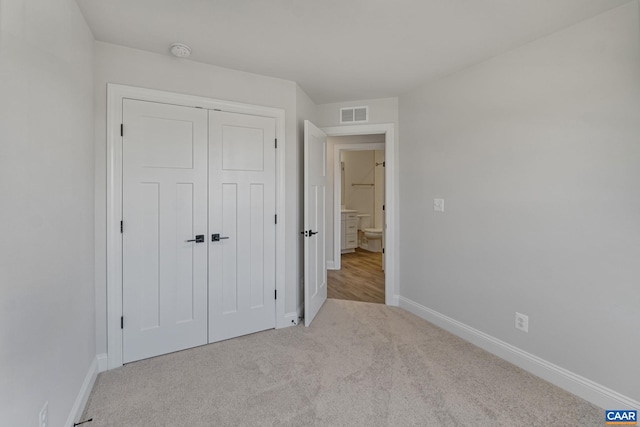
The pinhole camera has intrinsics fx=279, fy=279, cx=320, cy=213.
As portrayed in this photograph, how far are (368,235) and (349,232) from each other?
473 mm

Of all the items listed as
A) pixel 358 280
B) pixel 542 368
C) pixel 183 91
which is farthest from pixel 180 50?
pixel 358 280

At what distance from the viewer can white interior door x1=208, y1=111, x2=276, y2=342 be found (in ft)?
8.05

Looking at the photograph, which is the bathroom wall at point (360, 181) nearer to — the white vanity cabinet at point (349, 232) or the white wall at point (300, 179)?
the white vanity cabinet at point (349, 232)

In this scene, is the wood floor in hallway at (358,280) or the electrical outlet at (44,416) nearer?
the electrical outlet at (44,416)

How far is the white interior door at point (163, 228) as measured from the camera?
2146 mm

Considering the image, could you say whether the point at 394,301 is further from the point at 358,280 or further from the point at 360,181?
the point at 360,181

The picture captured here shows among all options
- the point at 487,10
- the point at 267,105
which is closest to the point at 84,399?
the point at 267,105

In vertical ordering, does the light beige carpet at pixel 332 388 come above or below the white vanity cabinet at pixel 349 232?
below

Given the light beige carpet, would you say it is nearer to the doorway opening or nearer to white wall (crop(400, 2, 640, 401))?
white wall (crop(400, 2, 640, 401))

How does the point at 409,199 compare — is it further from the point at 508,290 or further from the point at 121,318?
the point at 121,318

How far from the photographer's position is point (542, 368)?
2.01m

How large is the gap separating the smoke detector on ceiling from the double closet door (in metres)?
0.39

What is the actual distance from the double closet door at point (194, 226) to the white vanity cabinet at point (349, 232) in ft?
12.5

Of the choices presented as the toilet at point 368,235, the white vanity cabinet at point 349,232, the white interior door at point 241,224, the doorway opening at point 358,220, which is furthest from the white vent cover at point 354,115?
the toilet at point 368,235
